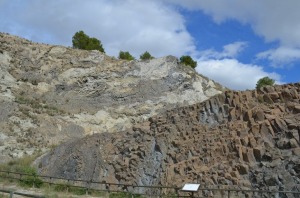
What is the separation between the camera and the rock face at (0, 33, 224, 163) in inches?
1676

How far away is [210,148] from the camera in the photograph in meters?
22.9

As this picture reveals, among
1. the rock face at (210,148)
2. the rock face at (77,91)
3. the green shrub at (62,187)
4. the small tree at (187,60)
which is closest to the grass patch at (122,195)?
the rock face at (210,148)

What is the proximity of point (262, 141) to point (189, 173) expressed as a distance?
13.5 ft

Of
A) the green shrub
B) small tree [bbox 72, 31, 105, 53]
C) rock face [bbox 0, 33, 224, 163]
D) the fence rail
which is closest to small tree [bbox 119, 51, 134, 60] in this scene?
small tree [bbox 72, 31, 105, 53]

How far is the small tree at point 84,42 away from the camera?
214 feet

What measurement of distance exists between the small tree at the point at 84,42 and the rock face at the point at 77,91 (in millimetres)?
8804

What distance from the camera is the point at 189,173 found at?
2236cm

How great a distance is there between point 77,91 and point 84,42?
17055 mm

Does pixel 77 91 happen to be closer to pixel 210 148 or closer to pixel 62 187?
pixel 62 187

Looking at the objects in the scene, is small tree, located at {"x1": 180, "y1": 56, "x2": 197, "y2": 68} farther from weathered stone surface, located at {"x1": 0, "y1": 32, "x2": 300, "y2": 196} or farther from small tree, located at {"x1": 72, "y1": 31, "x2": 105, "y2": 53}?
weathered stone surface, located at {"x1": 0, "y1": 32, "x2": 300, "y2": 196}

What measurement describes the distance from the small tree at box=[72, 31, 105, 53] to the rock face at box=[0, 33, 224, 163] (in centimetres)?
880

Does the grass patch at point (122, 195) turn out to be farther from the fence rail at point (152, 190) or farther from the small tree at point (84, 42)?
the small tree at point (84, 42)

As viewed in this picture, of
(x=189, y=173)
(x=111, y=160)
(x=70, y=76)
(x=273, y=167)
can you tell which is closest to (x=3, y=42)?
(x=70, y=76)

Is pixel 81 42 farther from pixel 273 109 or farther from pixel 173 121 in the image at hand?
pixel 273 109
